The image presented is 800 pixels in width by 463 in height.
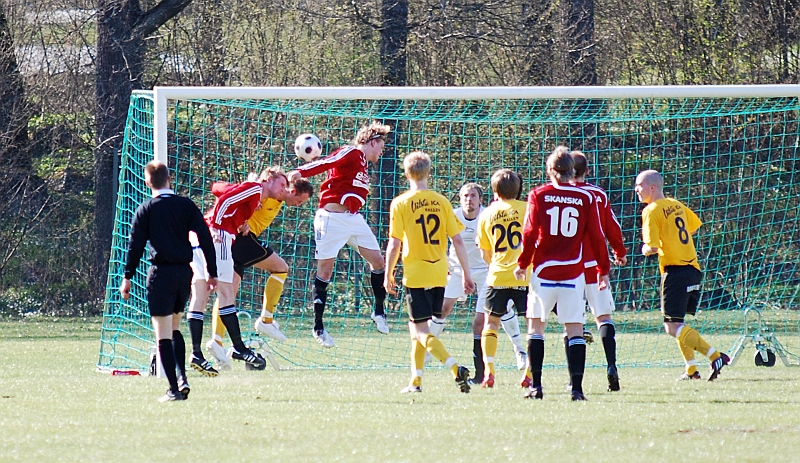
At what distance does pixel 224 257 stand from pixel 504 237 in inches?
92.4

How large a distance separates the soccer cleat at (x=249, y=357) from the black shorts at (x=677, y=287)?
3.40 metres

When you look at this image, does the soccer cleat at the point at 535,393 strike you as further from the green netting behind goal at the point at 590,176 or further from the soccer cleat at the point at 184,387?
the green netting behind goal at the point at 590,176

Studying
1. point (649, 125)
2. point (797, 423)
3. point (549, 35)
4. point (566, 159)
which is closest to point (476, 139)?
point (649, 125)

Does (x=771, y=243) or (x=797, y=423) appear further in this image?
(x=771, y=243)

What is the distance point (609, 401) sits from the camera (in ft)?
24.8

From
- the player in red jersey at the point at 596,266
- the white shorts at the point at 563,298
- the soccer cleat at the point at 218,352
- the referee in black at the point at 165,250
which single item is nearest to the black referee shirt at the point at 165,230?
the referee in black at the point at 165,250

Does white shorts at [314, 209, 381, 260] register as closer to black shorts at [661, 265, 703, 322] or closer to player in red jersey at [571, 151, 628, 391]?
player in red jersey at [571, 151, 628, 391]

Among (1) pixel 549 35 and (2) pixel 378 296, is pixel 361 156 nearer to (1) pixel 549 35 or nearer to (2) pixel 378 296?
(2) pixel 378 296

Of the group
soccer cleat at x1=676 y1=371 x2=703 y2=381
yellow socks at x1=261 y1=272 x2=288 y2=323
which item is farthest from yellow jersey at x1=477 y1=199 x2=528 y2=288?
yellow socks at x1=261 y1=272 x2=288 y2=323

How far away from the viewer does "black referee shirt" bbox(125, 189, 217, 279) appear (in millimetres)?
7340

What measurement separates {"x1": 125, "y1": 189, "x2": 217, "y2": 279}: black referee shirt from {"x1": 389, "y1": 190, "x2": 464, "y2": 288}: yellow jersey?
1.39 metres

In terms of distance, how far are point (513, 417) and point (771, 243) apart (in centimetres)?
964

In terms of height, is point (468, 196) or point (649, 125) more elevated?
point (649, 125)

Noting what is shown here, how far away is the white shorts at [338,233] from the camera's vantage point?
1031 cm
